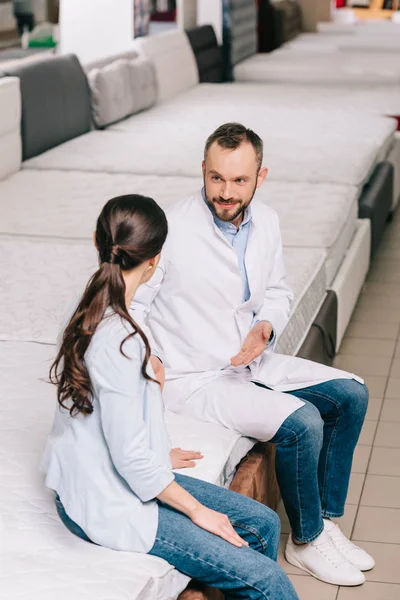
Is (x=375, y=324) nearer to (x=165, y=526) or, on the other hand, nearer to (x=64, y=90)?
(x=64, y=90)

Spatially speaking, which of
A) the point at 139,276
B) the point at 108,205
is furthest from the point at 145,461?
the point at 108,205

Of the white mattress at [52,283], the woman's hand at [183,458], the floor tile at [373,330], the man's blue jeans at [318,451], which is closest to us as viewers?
the woman's hand at [183,458]

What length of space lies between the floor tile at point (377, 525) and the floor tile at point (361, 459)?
226 mm

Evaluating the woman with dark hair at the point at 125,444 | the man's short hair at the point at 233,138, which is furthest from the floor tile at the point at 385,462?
the woman with dark hair at the point at 125,444

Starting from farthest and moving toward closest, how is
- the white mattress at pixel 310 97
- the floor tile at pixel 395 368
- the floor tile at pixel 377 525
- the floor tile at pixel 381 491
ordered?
the white mattress at pixel 310 97, the floor tile at pixel 395 368, the floor tile at pixel 381 491, the floor tile at pixel 377 525

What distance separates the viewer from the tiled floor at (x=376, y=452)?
88.1 inches

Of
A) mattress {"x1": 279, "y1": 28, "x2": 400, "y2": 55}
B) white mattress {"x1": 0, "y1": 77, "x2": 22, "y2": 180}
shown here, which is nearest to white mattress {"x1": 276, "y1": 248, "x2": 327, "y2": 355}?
white mattress {"x1": 0, "y1": 77, "x2": 22, "y2": 180}

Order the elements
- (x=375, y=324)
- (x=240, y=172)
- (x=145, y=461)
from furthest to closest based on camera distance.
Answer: (x=375, y=324) < (x=240, y=172) < (x=145, y=461)

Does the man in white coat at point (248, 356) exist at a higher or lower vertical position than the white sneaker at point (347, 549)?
higher

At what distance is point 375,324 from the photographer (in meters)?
4.09

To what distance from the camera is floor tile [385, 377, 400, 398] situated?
3.36m

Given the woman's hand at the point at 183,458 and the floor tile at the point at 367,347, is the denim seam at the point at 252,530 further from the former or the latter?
the floor tile at the point at 367,347

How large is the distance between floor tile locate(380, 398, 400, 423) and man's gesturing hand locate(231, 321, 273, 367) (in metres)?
1.09

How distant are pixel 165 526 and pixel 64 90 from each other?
4.04m
